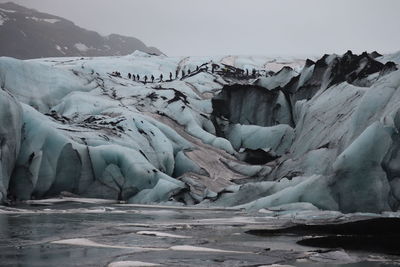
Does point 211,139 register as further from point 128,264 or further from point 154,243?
point 128,264

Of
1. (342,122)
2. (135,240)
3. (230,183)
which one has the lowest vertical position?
(230,183)

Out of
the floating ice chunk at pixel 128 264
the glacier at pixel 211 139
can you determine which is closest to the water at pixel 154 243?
the floating ice chunk at pixel 128 264

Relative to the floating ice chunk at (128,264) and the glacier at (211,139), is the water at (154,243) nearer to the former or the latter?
the floating ice chunk at (128,264)

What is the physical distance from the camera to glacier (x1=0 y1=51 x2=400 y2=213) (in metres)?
24.8

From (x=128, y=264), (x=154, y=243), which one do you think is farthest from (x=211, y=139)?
(x=128, y=264)

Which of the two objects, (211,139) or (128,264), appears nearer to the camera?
(128,264)

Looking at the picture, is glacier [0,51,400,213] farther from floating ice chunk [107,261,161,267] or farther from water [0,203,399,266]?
floating ice chunk [107,261,161,267]

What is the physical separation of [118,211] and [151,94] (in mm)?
25089

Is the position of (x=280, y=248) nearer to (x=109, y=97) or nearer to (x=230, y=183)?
(x=230, y=183)

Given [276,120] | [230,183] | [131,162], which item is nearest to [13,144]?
[131,162]

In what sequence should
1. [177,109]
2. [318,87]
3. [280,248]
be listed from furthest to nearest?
1. [177,109]
2. [318,87]
3. [280,248]

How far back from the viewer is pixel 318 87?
Answer: 43219mm

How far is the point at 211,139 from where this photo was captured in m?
42.8

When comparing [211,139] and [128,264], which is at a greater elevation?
[128,264]
